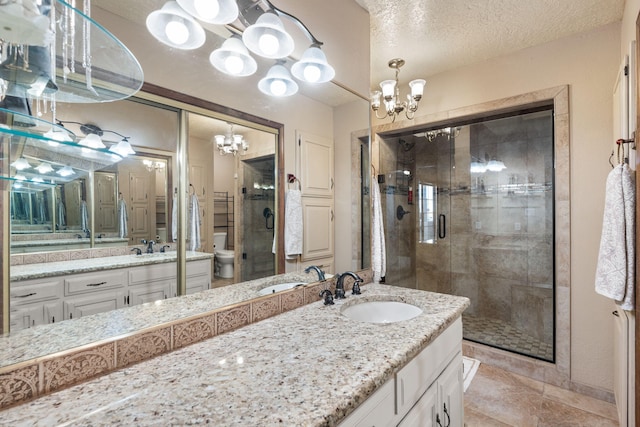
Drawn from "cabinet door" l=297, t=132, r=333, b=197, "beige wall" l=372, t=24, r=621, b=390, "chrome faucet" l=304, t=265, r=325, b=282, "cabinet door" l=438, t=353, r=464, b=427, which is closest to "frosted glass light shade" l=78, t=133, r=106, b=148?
"cabinet door" l=297, t=132, r=333, b=197

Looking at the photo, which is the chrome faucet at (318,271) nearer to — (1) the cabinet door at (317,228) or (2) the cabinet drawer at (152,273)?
(1) the cabinet door at (317,228)

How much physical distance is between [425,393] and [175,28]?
64.6 inches

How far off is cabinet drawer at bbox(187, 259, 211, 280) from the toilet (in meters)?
0.04

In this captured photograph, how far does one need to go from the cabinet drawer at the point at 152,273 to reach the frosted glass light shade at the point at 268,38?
0.96 meters

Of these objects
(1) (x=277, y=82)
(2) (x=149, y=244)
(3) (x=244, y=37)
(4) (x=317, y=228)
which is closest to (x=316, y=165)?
(4) (x=317, y=228)

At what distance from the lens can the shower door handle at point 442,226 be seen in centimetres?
361

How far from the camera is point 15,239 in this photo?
0.72m

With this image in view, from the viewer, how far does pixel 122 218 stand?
90 centimetres

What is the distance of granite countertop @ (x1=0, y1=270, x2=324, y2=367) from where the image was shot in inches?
27.6

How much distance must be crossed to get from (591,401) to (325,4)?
316cm

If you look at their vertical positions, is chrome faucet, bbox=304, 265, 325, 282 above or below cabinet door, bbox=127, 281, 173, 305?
below

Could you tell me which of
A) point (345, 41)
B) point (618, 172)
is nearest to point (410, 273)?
point (618, 172)

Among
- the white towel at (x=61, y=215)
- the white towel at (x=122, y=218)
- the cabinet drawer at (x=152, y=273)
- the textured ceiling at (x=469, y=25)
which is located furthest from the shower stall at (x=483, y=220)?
the white towel at (x=61, y=215)

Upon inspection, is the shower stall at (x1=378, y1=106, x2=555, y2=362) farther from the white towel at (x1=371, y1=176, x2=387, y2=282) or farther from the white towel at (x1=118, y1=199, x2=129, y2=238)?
the white towel at (x1=118, y1=199, x2=129, y2=238)
